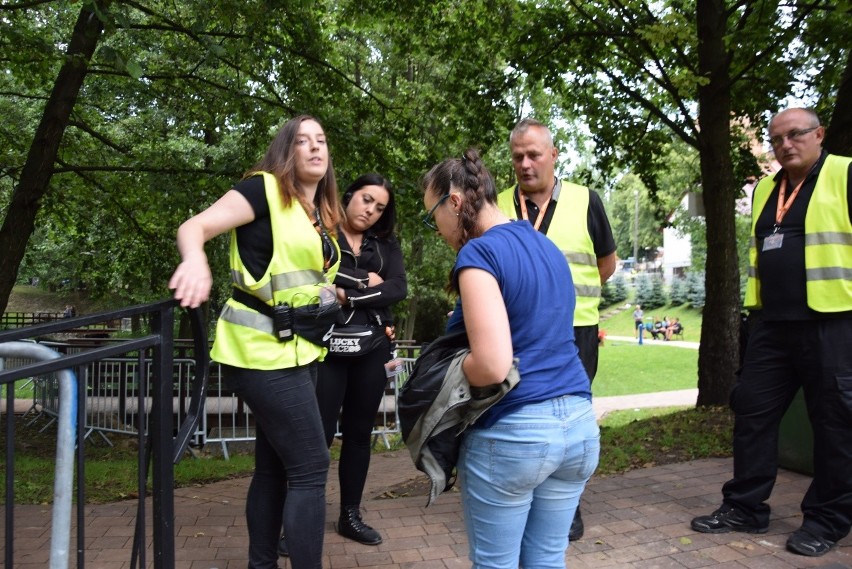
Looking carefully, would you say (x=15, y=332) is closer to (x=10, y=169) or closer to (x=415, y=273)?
(x=10, y=169)

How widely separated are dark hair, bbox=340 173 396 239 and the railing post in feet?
5.10

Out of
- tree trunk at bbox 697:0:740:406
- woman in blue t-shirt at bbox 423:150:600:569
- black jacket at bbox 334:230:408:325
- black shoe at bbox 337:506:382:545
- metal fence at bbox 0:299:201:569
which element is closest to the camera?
metal fence at bbox 0:299:201:569

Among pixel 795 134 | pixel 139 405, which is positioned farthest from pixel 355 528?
pixel 795 134

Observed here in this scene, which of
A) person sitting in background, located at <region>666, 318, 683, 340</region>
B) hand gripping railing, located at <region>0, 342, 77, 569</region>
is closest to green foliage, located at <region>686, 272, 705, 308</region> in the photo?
person sitting in background, located at <region>666, 318, 683, 340</region>

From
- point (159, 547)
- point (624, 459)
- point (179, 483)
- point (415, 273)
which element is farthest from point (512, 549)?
point (415, 273)

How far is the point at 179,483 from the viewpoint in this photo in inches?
223

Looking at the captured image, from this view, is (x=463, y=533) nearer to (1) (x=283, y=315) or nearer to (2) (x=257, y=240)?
(1) (x=283, y=315)

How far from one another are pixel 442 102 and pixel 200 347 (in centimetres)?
767

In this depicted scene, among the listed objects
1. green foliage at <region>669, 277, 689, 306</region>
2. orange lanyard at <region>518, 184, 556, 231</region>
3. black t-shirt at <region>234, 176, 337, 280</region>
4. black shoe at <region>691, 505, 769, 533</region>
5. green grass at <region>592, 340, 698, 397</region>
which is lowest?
green grass at <region>592, 340, 698, 397</region>

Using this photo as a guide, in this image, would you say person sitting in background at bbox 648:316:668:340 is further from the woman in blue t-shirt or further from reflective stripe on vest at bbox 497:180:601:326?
the woman in blue t-shirt

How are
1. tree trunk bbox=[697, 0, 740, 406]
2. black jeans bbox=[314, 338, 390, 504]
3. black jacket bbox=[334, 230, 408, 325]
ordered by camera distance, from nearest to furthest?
1. black jeans bbox=[314, 338, 390, 504]
2. black jacket bbox=[334, 230, 408, 325]
3. tree trunk bbox=[697, 0, 740, 406]

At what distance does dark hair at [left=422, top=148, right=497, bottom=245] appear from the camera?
7.20ft

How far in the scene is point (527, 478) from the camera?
2.06 meters

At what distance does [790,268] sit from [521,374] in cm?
218
